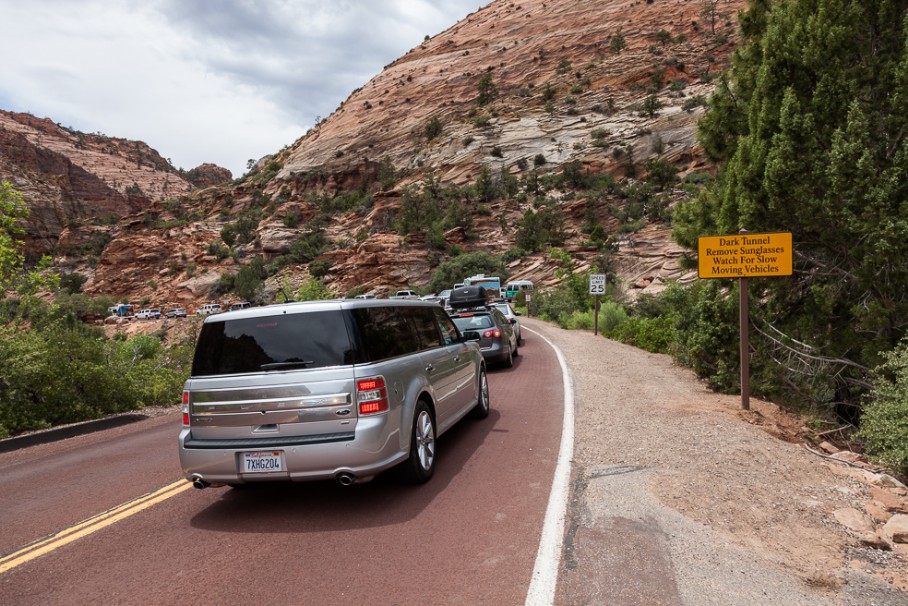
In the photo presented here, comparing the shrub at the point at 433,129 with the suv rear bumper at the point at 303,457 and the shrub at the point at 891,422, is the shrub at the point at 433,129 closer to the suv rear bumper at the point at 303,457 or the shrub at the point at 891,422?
the shrub at the point at 891,422

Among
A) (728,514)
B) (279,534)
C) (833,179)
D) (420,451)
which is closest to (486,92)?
(833,179)

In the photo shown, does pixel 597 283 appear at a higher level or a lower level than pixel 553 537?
higher

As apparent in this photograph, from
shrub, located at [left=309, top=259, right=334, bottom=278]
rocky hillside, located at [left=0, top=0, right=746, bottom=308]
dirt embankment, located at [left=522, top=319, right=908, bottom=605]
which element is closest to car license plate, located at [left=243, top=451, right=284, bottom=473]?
dirt embankment, located at [left=522, top=319, right=908, bottom=605]

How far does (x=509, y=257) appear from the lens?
54719mm

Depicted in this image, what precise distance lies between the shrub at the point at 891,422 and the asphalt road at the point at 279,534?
354cm

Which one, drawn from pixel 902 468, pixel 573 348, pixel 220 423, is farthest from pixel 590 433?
pixel 573 348

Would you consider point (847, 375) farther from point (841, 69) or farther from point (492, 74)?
A: point (492, 74)

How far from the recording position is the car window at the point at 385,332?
5316 mm

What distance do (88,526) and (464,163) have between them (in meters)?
71.4

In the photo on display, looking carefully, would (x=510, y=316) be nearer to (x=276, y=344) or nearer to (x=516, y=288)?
(x=276, y=344)

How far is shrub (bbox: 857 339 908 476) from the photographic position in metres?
6.04

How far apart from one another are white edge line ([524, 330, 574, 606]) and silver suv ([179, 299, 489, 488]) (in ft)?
Answer: 4.51

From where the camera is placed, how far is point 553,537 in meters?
4.33

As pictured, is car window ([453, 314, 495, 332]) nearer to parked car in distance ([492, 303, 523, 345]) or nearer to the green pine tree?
parked car in distance ([492, 303, 523, 345])
